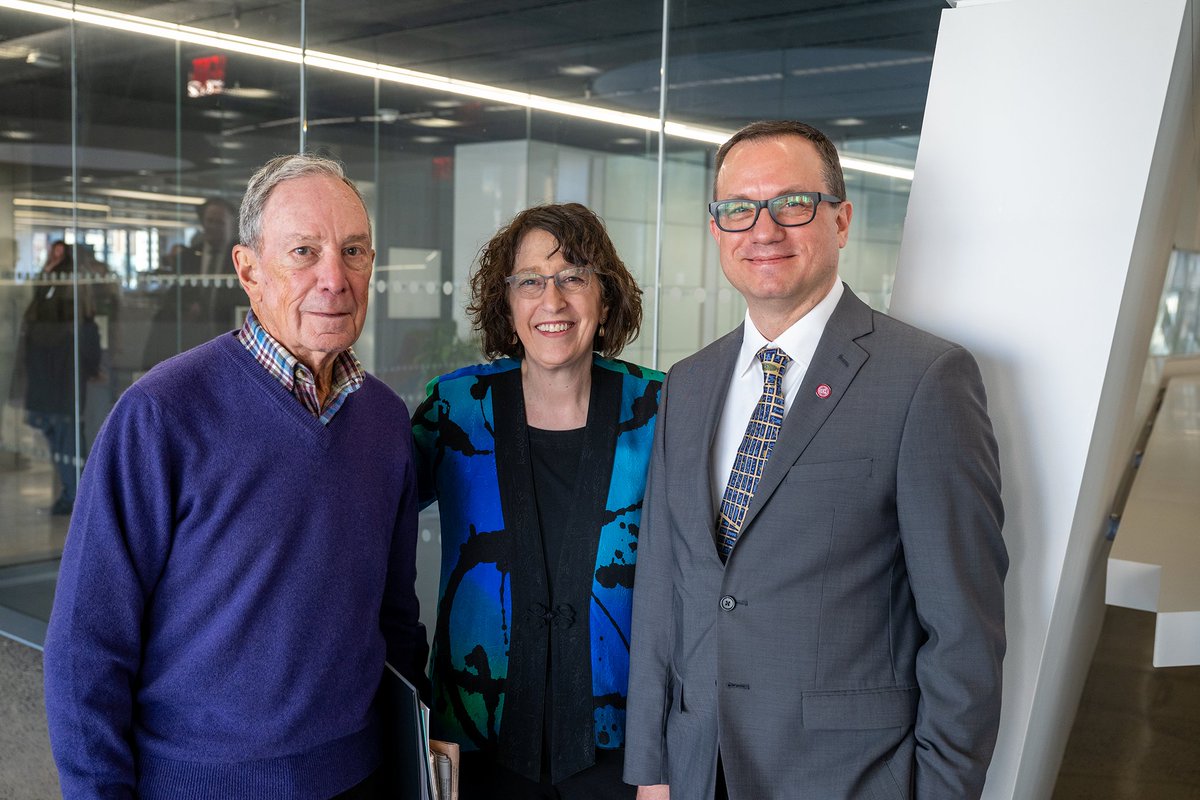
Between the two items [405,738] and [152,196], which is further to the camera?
[152,196]

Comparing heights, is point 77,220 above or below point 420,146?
below

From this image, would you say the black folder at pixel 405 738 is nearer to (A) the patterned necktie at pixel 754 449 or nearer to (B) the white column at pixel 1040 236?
(A) the patterned necktie at pixel 754 449

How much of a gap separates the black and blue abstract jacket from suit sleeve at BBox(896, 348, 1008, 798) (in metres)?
0.74

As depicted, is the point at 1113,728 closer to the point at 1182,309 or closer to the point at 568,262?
the point at 568,262

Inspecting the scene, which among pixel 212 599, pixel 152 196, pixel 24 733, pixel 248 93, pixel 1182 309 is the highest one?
pixel 248 93

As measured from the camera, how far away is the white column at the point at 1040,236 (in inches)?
86.2

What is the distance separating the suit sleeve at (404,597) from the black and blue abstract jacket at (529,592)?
75 mm

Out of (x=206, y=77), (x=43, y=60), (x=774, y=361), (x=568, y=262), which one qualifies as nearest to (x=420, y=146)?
(x=206, y=77)

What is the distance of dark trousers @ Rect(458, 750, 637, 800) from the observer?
7.85 feet

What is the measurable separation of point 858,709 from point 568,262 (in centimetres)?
121

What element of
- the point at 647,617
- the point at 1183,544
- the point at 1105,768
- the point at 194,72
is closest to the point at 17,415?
the point at 194,72

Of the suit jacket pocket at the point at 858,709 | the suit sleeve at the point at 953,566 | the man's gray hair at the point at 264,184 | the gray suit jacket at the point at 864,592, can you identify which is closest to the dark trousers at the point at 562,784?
the gray suit jacket at the point at 864,592

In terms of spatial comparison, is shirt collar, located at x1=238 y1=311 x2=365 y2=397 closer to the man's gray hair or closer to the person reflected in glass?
the man's gray hair

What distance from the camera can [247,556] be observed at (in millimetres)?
1917
